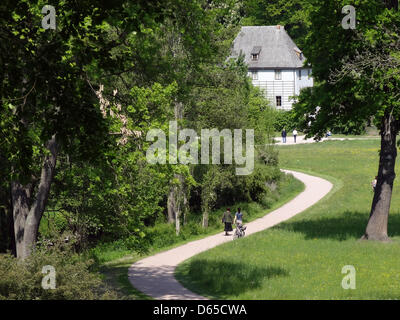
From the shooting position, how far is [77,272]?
15062 millimetres

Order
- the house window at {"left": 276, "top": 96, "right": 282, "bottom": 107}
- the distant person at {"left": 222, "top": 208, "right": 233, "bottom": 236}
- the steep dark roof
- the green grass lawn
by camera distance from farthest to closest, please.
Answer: the house window at {"left": 276, "top": 96, "right": 282, "bottom": 107} < the steep dark roof < the distant person at {"left": 222, "top": 208, "right": 233, "bottom": 236} < the green grass lawn

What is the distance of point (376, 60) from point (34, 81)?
1535 cm

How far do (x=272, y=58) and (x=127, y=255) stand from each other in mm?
61008

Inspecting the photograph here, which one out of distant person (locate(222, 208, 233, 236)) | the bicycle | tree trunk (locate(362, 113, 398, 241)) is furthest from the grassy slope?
tree trunk (locate(362, 113, 398, 241))

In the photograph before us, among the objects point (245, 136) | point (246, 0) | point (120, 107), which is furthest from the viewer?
point (245, 136)

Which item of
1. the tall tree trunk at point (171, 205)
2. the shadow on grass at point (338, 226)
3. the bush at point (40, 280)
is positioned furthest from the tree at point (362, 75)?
the bush at point (40, 280)

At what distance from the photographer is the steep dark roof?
87.4m

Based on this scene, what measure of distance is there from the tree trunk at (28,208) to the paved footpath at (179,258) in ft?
11.9

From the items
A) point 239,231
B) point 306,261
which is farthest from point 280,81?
point 306,261

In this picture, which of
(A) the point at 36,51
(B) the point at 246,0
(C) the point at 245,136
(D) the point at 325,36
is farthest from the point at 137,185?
(C) the point at 245,136

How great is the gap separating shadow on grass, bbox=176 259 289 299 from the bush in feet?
16.5

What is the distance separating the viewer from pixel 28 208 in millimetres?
19719

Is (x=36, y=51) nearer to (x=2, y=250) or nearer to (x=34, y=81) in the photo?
(x=34, y=81)

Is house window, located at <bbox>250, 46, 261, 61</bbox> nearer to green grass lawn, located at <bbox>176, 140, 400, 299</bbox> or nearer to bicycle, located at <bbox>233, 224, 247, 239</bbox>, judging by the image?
green grass lawn, located at <bbox>176, 140, 400, 299</bbox>
